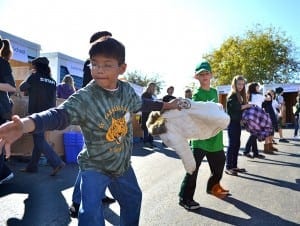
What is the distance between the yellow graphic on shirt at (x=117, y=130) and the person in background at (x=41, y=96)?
3.88m

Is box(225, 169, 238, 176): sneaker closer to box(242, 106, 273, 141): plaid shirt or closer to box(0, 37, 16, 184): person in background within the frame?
box(242, 106, 273, 141): plaid shirt

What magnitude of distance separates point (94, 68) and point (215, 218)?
2650 millimetres

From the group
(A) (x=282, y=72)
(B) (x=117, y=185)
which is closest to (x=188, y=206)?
(B) (x=117, y=185)

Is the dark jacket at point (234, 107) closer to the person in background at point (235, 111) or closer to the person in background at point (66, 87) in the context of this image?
the person in background at point (235, 111)

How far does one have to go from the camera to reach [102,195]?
7.89ft

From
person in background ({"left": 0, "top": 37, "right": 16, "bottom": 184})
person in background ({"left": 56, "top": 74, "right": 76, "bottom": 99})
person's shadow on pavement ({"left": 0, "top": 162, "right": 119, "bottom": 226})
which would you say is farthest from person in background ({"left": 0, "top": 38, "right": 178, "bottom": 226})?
person in background ({"left": 56, "top": 74, "right": 76, "bottom": 99})

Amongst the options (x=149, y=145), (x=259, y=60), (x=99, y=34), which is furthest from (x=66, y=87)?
(x=259, y=60)

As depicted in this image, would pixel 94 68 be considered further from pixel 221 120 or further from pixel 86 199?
pixel 221 120

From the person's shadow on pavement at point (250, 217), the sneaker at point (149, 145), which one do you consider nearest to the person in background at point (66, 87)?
the sneaker at point (149, 145)

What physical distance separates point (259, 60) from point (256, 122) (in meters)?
34.4

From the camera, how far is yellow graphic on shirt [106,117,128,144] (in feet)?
8.00

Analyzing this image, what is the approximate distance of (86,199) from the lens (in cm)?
231

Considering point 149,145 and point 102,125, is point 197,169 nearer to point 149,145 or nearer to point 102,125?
point 102,125

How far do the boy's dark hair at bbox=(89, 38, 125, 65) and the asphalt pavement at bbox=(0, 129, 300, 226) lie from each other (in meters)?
2.22
